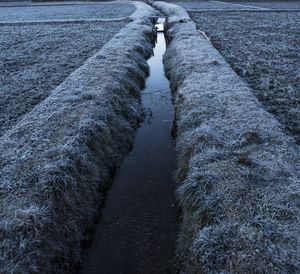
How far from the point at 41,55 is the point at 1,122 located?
10736 mm

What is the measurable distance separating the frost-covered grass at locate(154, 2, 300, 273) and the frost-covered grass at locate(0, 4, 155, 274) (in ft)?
7.38

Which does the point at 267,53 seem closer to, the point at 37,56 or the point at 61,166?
the point at 37,56

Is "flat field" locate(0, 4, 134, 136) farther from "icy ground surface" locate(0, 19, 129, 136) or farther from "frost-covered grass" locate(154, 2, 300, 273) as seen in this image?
"frost-covered grass" locate(154, 2, 300, 273)

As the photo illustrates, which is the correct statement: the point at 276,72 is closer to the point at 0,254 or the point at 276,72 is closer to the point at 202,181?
the point at 202,181

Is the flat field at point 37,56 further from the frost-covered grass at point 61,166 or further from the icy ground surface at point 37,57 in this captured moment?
the frost-covered grass at point 61,166

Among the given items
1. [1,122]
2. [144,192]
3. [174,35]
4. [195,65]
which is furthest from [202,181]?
[174,35]

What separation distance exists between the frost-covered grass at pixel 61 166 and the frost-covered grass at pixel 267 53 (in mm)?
5337

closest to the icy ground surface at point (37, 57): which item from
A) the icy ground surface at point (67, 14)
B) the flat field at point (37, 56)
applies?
the flat field at point (37, 56)

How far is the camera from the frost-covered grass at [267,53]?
13.1 m

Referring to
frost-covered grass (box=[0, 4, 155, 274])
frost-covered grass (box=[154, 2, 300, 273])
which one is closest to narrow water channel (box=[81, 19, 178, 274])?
frost-covered grass (box=[0, 4, 155, 274])

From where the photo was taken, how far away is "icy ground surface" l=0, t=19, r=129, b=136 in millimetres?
14203

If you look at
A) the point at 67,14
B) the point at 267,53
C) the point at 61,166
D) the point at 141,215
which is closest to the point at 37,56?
the point at 267,53

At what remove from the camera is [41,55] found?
2181 centimetres

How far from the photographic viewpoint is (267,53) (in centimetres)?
2034
